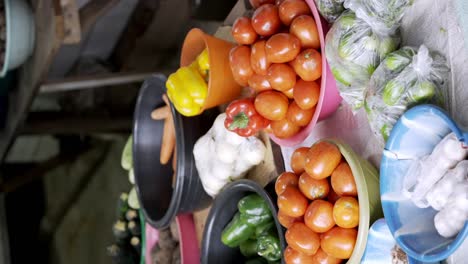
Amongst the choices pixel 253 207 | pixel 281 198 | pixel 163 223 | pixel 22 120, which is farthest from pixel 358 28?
pixel 22 120

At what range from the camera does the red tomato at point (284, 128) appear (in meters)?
1.48

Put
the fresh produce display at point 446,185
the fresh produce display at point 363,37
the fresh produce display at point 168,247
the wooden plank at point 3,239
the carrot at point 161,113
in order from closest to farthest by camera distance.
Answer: the fresh produce display at point 446,185 → the fresh produce display at point 363,37 → the carrot at point 161,113 → the fresh produce display at point 168,247 → the wooden plank at point 3,239

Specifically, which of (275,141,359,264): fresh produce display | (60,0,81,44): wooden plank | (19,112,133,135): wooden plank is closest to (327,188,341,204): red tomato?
(275,141,359,264): fresh produce display

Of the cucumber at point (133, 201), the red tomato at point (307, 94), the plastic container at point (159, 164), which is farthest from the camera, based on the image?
the cucumber at point (133, 201)

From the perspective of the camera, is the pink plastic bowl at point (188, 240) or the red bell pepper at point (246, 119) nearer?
the red bell pepper at point (246, 119)

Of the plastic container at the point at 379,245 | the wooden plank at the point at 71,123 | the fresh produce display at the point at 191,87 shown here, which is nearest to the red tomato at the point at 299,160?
the plastic container at the point at 379,245

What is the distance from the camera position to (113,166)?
4.90 m

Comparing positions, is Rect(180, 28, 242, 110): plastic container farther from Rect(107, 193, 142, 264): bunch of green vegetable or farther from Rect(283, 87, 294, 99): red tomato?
Rect(107, 193, 142, 264): bunch of green vegetable

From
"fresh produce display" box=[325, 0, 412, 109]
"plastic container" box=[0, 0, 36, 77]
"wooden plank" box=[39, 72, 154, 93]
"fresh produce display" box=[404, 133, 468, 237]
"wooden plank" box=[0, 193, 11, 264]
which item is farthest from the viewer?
"wooden plank" box=[0, 193, 11, 264]

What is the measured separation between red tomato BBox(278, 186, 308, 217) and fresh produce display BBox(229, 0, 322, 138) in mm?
193

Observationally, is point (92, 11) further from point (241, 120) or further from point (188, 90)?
point (241, 120)

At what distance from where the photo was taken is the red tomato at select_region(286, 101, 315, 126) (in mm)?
1431

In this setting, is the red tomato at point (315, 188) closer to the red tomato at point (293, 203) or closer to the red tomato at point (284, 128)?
the red tomato at point (293, 203)

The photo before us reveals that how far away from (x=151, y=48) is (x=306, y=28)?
238cm
